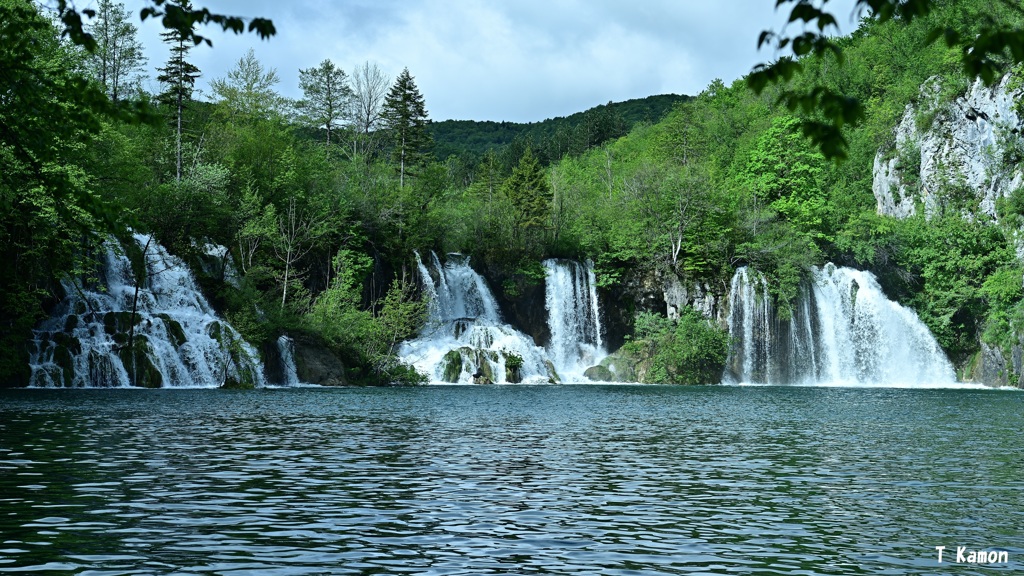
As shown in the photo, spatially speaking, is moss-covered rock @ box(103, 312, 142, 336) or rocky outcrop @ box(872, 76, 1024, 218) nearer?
moss-covered rock @ box(103, 312, 142, 336)

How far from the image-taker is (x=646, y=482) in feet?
48.2

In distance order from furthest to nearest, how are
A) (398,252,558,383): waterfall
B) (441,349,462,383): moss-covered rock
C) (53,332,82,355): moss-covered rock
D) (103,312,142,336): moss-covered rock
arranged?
(398,252,558,383): waterfall → (441,349,462,383): moss-covered rock → (103,312,142,336): moss-covered rock → (53,332,82,355): moss-covered rock

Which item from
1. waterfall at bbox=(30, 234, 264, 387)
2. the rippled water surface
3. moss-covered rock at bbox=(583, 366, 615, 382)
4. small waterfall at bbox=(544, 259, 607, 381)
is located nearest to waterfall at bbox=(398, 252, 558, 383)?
small waterfall at bbox=(544, 259, 607, 381)

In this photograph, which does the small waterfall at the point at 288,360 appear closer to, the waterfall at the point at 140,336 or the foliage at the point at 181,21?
the waterfall at the point at 140,336

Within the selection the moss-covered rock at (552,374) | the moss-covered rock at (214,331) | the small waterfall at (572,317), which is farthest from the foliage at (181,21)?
the small waterfall at (572,317)

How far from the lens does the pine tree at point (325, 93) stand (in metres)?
79.1

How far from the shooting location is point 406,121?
73500 mm

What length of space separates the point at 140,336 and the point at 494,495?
103 feet

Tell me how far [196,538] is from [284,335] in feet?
132

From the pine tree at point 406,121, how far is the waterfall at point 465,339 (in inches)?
453

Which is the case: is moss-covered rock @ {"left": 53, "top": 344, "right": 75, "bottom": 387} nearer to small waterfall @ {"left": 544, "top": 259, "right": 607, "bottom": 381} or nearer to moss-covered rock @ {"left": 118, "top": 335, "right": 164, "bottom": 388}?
moss-covered rock @ {"left": 118, "top": 335, "right": 164, "bottom": 388}

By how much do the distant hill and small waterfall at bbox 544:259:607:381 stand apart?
37363 millimetres

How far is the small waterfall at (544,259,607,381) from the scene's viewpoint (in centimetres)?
6488

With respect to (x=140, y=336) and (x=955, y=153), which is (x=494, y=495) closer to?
(x=140, y=336)
